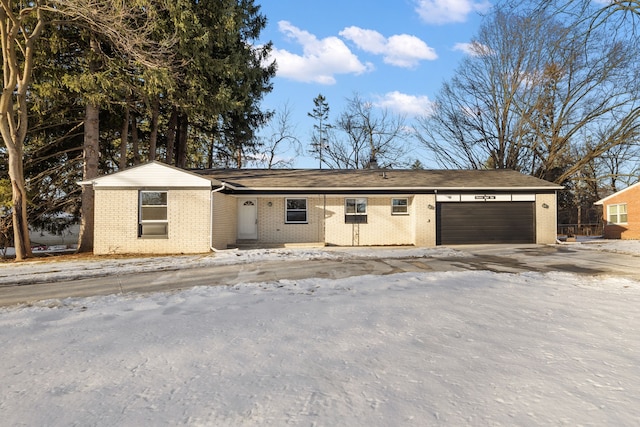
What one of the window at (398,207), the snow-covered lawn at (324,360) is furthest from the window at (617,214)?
the snow-covered lawn at (324,360)

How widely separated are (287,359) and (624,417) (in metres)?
2.48

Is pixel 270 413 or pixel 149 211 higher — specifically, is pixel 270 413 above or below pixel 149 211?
below

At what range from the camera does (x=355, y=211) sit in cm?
1619

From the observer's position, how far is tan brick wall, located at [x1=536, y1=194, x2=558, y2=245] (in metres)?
16.0

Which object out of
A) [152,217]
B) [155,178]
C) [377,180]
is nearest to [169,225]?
[152,217]

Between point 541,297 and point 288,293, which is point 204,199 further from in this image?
point 541,297

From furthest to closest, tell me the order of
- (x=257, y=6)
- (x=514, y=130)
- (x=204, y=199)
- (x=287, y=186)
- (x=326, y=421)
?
(x=514, y=130) → (x=257, y=6) → (x=287, y=186) → (x=204, y=199) → (x=326, y=421)

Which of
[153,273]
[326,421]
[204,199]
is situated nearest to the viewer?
[326,421]

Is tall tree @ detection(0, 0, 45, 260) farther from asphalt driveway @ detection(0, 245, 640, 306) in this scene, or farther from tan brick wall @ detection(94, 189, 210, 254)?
asphalt driveway @ detection(0, 245, 640, 306)

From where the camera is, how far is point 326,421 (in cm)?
228

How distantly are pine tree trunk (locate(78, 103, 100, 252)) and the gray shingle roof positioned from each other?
436cm

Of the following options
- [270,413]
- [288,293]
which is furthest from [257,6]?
[270,413]

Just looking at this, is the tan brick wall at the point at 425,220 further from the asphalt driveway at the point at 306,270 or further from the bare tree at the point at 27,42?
the bare tree at the point at 27,42

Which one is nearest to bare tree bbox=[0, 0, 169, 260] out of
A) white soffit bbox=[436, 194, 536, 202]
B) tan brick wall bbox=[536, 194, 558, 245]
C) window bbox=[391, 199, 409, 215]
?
window bbox=[391, 199, 409, 215]
